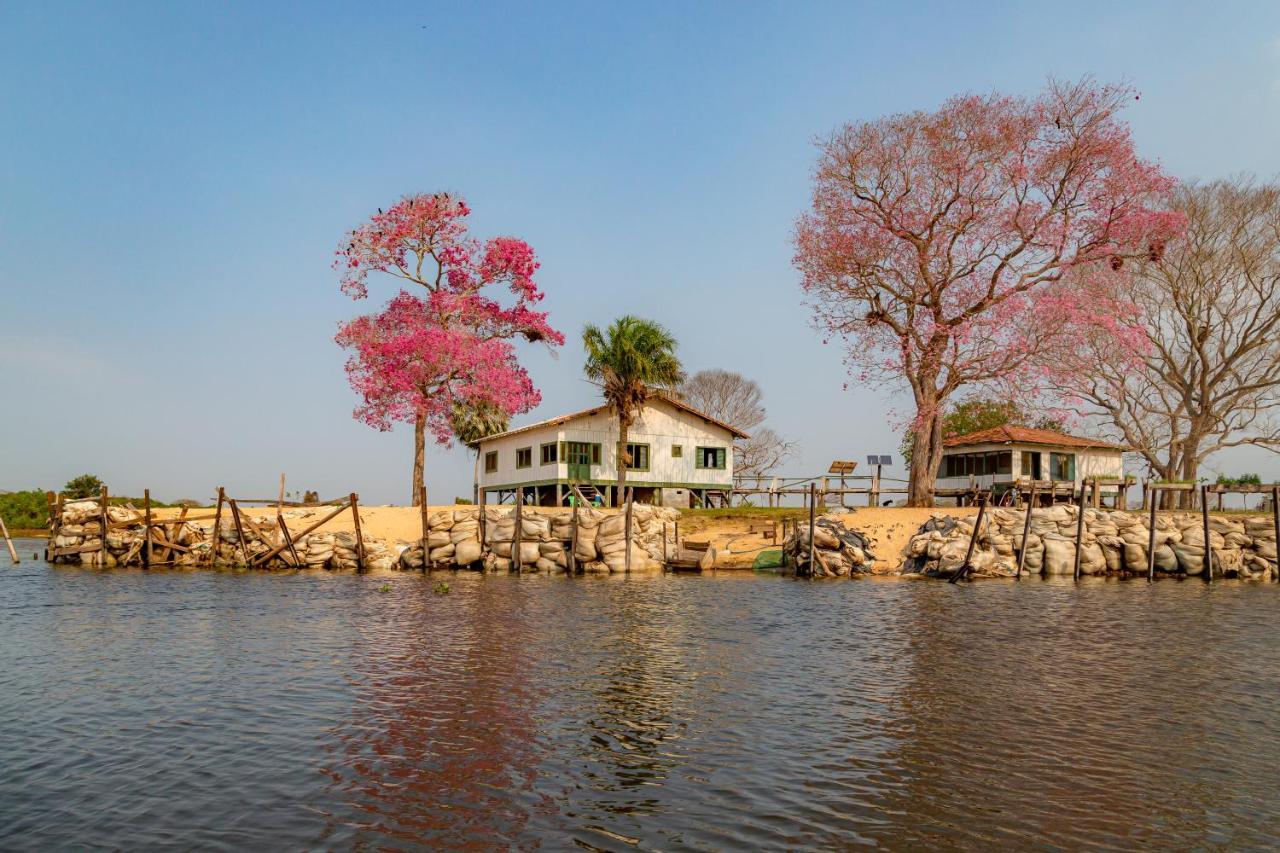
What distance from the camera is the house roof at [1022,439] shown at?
5084 centimetres

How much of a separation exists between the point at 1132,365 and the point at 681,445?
23.3 m

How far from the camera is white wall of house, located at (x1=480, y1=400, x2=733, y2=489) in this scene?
47719mm

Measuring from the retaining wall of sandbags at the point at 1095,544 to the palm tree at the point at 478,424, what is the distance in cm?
2847

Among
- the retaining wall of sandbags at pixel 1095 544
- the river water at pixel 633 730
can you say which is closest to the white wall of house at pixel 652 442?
the retaining wall of sandbags at pixel 1095 544

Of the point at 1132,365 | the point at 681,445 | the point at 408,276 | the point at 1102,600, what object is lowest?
the point at 1102,600

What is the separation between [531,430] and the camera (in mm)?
48781

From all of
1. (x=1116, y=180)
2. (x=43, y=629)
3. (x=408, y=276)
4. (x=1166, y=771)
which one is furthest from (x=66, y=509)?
(x=1116, y=180)

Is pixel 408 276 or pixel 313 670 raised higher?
pixel 408 276

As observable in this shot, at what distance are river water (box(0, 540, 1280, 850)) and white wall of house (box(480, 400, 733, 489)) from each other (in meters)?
25.6

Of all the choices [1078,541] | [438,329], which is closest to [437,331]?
[438,329]

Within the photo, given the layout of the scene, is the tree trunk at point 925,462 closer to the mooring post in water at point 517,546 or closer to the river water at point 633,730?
the mooring post in water at point 517,546

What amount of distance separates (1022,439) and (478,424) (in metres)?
32.8

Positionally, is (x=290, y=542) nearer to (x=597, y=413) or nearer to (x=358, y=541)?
(x=358, y=541)

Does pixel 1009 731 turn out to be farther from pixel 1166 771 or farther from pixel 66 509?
pixel 66 509
